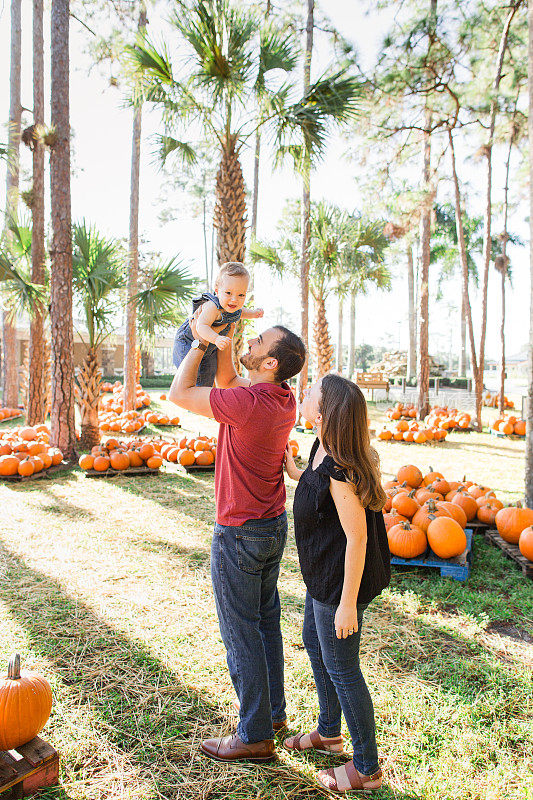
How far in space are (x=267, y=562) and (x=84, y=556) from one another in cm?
288

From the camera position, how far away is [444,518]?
4.13 metres

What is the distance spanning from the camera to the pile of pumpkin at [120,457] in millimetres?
7566

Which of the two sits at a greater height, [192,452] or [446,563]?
[192,452]

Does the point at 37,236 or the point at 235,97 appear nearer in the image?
the point at 235,97

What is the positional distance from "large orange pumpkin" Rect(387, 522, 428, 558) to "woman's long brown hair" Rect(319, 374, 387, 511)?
235 cm

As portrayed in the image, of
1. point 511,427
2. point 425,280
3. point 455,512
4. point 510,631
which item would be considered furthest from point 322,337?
point 510,631

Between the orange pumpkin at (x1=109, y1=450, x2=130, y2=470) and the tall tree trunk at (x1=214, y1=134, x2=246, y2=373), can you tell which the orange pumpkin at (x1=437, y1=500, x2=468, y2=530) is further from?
the orange pumpkin at (x1=109, y1=450, x2=130, y2=470)

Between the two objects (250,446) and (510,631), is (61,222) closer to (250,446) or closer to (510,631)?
(250,446)

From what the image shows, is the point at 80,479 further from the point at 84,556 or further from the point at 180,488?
the point at 84,556

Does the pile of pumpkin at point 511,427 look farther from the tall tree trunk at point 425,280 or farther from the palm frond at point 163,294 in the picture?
the palm frond at point 163,294

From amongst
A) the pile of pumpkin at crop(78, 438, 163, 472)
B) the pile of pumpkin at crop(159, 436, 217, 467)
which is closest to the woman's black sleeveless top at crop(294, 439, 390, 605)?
the pile of pumpkin at crop(159, 436, 217, 467)

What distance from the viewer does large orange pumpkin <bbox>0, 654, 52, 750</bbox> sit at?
6.44ft

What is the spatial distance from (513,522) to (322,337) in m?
9.75

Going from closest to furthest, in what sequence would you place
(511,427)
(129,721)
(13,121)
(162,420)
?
(129,721) < (13,121) < (511,427) < (162,420)
